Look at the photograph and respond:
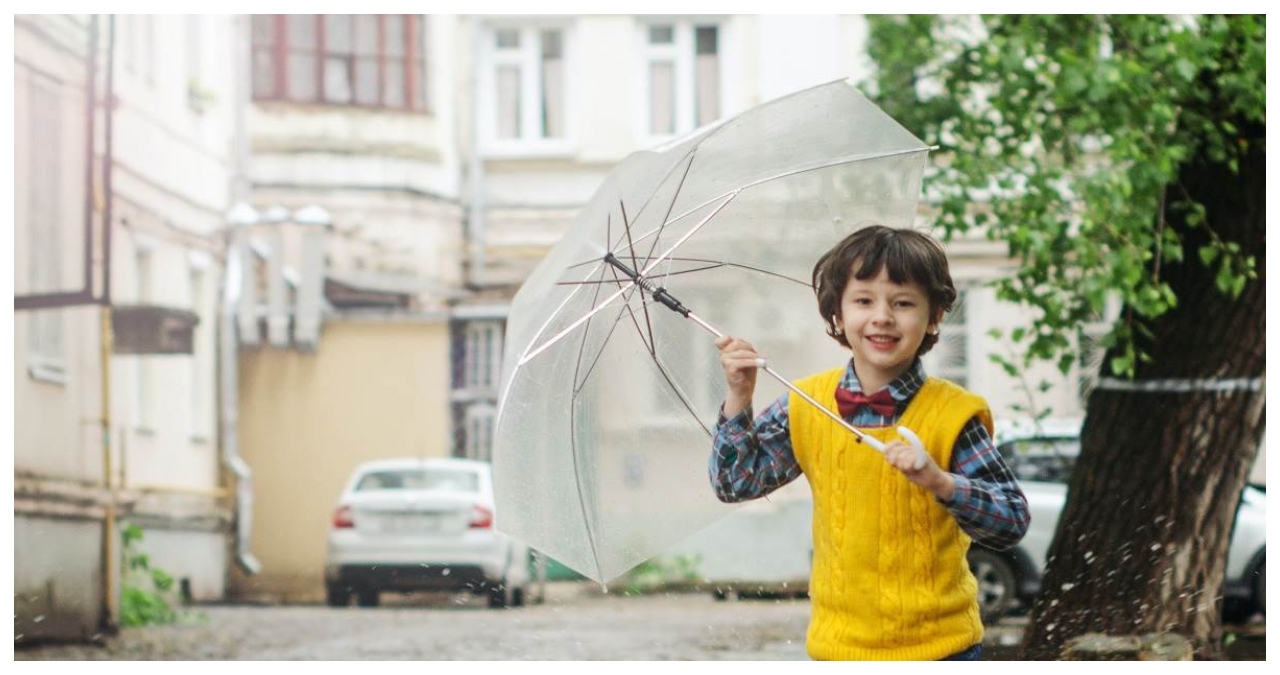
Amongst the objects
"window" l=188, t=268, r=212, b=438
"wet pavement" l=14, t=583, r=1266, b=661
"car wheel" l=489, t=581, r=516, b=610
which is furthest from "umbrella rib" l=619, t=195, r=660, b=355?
"car wheel" l=489, t=581, r=516, b=610

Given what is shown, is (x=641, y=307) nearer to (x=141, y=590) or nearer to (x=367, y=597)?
(x=141, y=590)

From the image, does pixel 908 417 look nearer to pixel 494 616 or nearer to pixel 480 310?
pixel 494 616

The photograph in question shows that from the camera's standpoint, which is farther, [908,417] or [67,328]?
[67,328]

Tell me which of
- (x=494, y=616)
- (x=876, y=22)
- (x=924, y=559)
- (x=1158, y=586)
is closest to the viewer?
(x=924, y=559)

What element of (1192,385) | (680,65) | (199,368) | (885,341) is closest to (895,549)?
(885,341)

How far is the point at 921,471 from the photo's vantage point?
10.3 ft

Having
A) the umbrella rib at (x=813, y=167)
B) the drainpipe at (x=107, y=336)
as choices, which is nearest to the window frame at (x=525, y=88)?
the drainpipe at (x=107, y=336)

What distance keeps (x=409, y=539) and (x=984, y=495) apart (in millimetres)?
10793

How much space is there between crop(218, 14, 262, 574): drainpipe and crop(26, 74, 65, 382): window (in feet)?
10.7

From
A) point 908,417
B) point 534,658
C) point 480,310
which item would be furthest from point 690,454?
point 480,310

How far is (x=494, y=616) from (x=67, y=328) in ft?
13.2

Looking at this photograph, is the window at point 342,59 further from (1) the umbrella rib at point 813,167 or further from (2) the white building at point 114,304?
(1) the umbrella rib at point 813,167

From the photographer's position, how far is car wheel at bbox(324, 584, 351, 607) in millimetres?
13812

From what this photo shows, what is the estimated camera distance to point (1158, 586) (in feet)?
25.3
